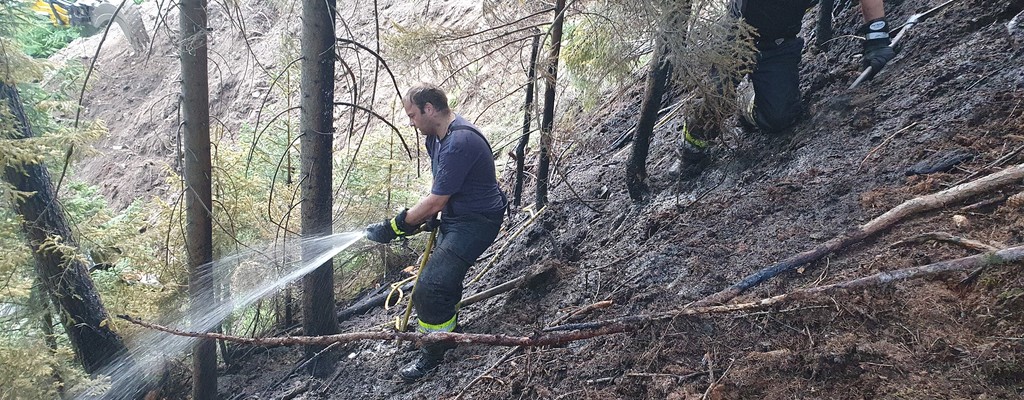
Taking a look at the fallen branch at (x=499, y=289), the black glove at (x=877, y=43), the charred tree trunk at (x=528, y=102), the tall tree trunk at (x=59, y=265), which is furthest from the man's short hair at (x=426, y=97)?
the tall tree trunk at (x=59, y=265)

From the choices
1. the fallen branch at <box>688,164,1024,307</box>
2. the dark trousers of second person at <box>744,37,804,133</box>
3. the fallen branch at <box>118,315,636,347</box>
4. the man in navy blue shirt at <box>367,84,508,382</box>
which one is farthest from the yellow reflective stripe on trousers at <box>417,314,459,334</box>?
the dark trousers of second person at <box>744,37,804,133</box>

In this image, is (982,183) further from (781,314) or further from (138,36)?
(138,36)

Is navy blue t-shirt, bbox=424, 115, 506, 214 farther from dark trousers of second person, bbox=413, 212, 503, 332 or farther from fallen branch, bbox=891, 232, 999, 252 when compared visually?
fallen branch, bbox=891, 232, 999, 252

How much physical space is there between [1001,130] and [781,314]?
1.76 metres

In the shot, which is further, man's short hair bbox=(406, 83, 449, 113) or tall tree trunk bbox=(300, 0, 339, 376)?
tall tree trunk bbox=(300, 0, 339, 376)

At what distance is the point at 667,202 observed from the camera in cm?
491

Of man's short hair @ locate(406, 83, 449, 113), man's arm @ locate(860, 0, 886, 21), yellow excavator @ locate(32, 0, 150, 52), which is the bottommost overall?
man's arm @ locate(860, 0, 886, 21)

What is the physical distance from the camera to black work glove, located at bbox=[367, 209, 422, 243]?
14.5 ft

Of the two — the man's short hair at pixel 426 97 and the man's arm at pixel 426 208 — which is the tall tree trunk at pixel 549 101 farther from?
the man's arm at pixel 426 208

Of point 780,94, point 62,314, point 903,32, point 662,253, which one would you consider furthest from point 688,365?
point 62,314

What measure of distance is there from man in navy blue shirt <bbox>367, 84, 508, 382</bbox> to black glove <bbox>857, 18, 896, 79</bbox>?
2.90 meters

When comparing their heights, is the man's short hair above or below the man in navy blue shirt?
above

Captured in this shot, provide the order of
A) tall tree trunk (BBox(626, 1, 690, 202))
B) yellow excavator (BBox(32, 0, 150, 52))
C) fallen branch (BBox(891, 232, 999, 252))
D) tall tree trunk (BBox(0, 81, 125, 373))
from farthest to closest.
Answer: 1. yellow excavator (BBox(32, 0, 150, 52))
2. tall tree trunk (BBox(0, 81, 125, 373))
3. tall tree trunk (BBox(626, 1, 690, 202))
4. fallen branch (BBox(891, 232, 999, 252))

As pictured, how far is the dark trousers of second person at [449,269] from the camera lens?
14.7 ft
